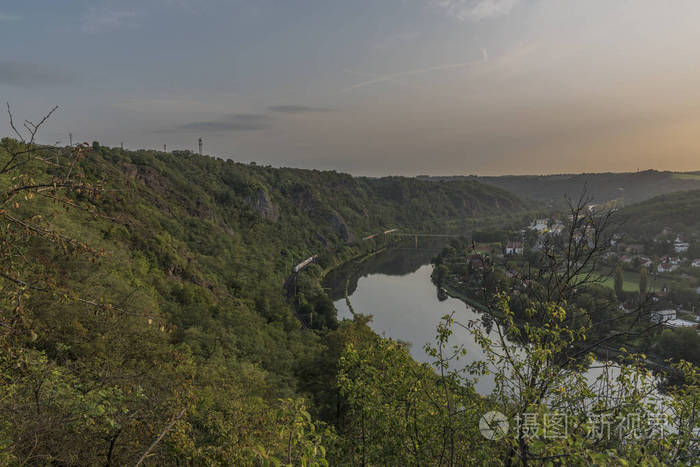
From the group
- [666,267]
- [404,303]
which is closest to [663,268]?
[666,267]

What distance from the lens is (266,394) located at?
13.6 meters

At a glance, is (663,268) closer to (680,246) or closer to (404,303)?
(680,246)

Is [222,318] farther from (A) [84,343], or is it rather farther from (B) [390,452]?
(B) [390,452]

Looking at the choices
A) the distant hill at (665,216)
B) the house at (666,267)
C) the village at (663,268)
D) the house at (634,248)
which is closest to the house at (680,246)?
the village at (663,268)

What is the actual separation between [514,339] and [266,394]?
38.1 ft

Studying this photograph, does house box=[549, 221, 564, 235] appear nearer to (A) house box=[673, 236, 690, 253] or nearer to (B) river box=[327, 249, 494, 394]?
(B) river box=[327, 249, 494, 394]

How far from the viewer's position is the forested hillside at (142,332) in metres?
2.94

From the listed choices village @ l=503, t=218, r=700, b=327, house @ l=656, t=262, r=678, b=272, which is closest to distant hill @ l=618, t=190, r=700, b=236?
village @ l=503, t=218, r=700, b=327

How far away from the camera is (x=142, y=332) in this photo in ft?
35.9

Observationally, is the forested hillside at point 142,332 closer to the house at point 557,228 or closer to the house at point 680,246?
the house at point 557,228

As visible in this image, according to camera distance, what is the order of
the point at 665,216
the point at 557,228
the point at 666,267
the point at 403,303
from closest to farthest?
the point at 557,228 < the point at 403,303 < the point at 666,267 < the point at 665,216

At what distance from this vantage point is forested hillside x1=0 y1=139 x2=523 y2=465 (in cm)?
294

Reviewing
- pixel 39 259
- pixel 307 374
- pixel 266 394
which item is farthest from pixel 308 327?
pixel 39 259

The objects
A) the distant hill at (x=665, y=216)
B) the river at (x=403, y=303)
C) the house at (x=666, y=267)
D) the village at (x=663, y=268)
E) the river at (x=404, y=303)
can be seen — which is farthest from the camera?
the distant hill at (x=665, y=216)
